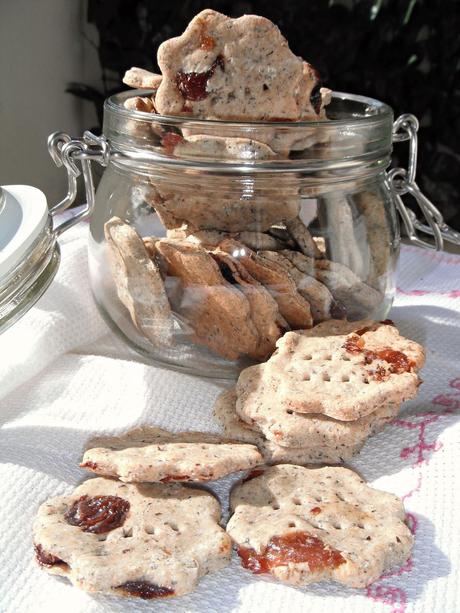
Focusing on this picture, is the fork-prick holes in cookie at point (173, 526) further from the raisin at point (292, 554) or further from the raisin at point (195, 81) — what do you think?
the raisin at point (195, 81)

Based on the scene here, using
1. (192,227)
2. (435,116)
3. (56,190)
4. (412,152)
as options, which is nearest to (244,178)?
Result: (192,227)

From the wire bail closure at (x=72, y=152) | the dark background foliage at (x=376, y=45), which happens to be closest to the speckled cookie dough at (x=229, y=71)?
the wire bail closure at (x=72, y=152)

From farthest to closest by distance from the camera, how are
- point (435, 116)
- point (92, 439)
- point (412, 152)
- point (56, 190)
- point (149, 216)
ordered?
point (56, 190) < point (435, 116) < point (412, 152) < point (149, 216) < point (92, 439)

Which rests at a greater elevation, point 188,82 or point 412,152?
point 188,82

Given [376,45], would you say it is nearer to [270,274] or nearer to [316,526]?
[270,274]

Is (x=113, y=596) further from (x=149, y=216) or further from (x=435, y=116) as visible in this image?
(x=435, y=116)

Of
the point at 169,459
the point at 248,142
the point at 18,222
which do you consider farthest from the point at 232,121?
the point at 169,459

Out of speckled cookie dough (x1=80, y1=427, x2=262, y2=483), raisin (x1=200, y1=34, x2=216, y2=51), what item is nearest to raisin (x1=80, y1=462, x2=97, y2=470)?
speckled cookie dough (x1=80, y1=427, x2=262, y2=483)
